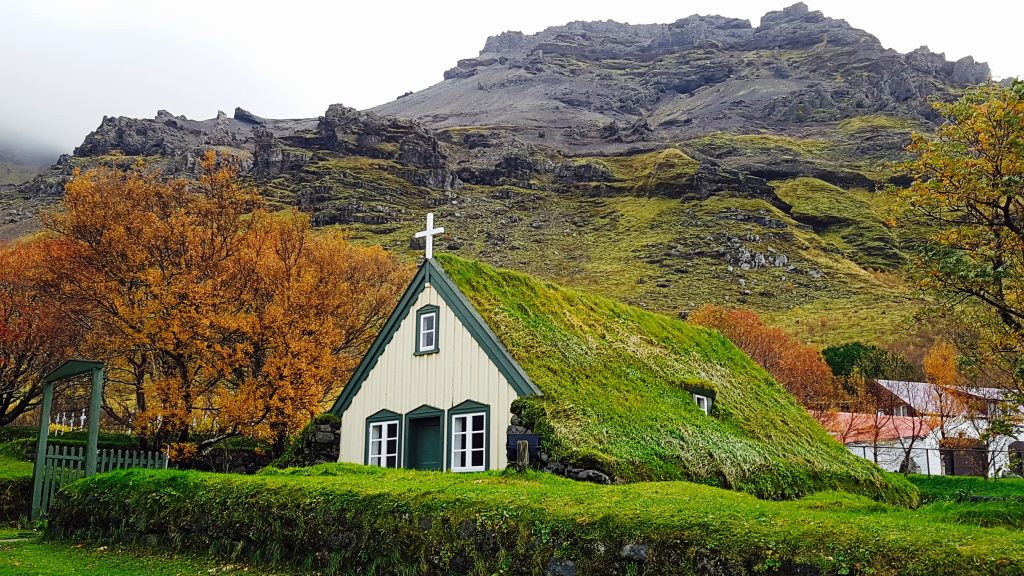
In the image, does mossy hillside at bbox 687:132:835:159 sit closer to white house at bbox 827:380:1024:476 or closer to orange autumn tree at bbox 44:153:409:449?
white house at bbox 827:380:1024:476

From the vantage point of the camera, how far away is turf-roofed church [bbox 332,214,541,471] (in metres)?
16.5

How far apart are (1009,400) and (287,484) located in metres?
12.2

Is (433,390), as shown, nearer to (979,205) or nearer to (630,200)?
(979,205)

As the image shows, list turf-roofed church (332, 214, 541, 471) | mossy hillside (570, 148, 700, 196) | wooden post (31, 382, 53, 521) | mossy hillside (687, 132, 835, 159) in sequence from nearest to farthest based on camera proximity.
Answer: wooden post (31, 382, 53, 521) → turf-roofed church (332, 214, 541, 471) → mossy hillside (570, 148, 700, 196) → mossy hillside (687, 132, 835, 159)

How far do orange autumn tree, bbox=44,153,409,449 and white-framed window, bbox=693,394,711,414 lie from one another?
1329cm

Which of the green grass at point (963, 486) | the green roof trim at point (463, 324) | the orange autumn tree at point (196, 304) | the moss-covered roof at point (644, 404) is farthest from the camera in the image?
the green grass at point (963, 486)

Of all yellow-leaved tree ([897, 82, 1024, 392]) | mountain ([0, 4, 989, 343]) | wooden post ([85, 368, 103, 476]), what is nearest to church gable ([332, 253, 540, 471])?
wooden post ([85, 368, 103, 476])

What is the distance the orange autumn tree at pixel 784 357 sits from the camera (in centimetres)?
5119

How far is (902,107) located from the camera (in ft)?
651

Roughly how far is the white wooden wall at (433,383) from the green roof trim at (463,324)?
0.14m

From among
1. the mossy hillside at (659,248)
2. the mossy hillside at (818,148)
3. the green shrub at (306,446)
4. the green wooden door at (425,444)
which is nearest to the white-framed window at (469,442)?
the green wooden door at (425,444)

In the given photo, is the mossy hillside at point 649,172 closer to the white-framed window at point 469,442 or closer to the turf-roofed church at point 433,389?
the turf-roofed church at point 433,389

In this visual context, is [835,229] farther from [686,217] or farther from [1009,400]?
[1009,400]

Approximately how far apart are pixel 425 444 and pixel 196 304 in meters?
11.3
